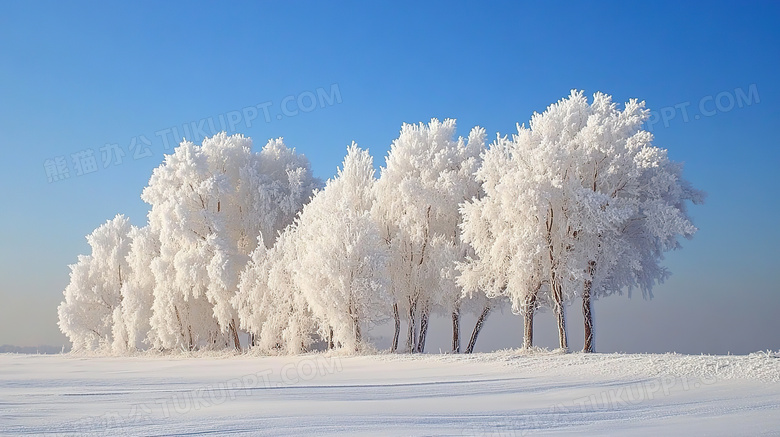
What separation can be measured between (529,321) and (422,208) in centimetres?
754

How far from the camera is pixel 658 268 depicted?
28.5 meters

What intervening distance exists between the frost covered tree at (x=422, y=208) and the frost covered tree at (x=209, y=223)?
345 inches

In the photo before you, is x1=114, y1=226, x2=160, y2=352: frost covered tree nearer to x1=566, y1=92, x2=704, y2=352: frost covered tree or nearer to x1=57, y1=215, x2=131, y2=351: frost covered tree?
x1=57, y1=215, x2=131, y2=351: frost covered tree

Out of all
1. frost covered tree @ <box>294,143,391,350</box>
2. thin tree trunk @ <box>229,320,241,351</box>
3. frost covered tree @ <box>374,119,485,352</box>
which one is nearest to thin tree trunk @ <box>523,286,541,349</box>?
frost covered tree @ <box>374,119,485,352</box>

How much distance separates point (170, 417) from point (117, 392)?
493 centimetres

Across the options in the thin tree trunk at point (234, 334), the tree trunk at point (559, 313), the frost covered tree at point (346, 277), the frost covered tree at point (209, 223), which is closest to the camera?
the tree trunk at point (559, 313)

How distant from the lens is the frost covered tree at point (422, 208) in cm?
3108

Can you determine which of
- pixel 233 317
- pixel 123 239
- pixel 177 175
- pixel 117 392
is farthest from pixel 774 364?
pixel 123 239

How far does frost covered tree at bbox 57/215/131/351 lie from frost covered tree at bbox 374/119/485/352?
19.1 m

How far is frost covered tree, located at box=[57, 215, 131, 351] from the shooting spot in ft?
135

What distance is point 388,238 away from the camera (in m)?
32.4

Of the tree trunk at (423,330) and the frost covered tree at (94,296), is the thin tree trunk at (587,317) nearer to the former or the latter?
the tree trunk at (423,330)

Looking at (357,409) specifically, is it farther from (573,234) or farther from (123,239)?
(123,239)

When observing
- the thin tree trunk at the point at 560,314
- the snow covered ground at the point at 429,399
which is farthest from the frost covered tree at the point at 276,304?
the thin tree trunk at the point at 560,314
